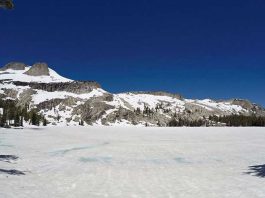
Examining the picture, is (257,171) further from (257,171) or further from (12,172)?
(12,172)

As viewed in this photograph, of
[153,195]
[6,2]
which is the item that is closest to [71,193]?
[153,195]

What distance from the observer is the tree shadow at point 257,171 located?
2785cm

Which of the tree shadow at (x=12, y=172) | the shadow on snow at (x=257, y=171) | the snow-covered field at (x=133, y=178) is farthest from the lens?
the shadow on snow at (x=257, y=171)

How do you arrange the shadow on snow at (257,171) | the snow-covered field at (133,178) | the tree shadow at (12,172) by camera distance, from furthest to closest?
the shadow on snow at (257,171)
the tree shadow at (12,172)
the snow-covered field at (133,178)

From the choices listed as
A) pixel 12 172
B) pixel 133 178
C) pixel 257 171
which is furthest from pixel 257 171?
pixel 12 172

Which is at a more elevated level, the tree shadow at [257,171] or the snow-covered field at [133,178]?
the tree shadow at [257,171]

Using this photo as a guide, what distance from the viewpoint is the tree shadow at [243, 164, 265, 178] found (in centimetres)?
2785

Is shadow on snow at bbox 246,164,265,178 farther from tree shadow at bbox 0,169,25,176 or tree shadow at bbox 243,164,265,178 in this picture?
tree shadow at bbox 0,169,25,176

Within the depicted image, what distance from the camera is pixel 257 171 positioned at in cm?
2944

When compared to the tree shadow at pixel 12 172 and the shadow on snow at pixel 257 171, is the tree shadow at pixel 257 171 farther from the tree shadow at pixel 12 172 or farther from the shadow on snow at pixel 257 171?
the tree shadow at pixel 12 172

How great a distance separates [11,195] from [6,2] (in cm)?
1414

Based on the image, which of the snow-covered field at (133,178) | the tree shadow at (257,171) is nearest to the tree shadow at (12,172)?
the snow-covered field at (133,178)

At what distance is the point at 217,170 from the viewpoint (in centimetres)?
3066

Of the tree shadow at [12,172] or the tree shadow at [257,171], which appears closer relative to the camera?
the tree shadow at [12,172]
